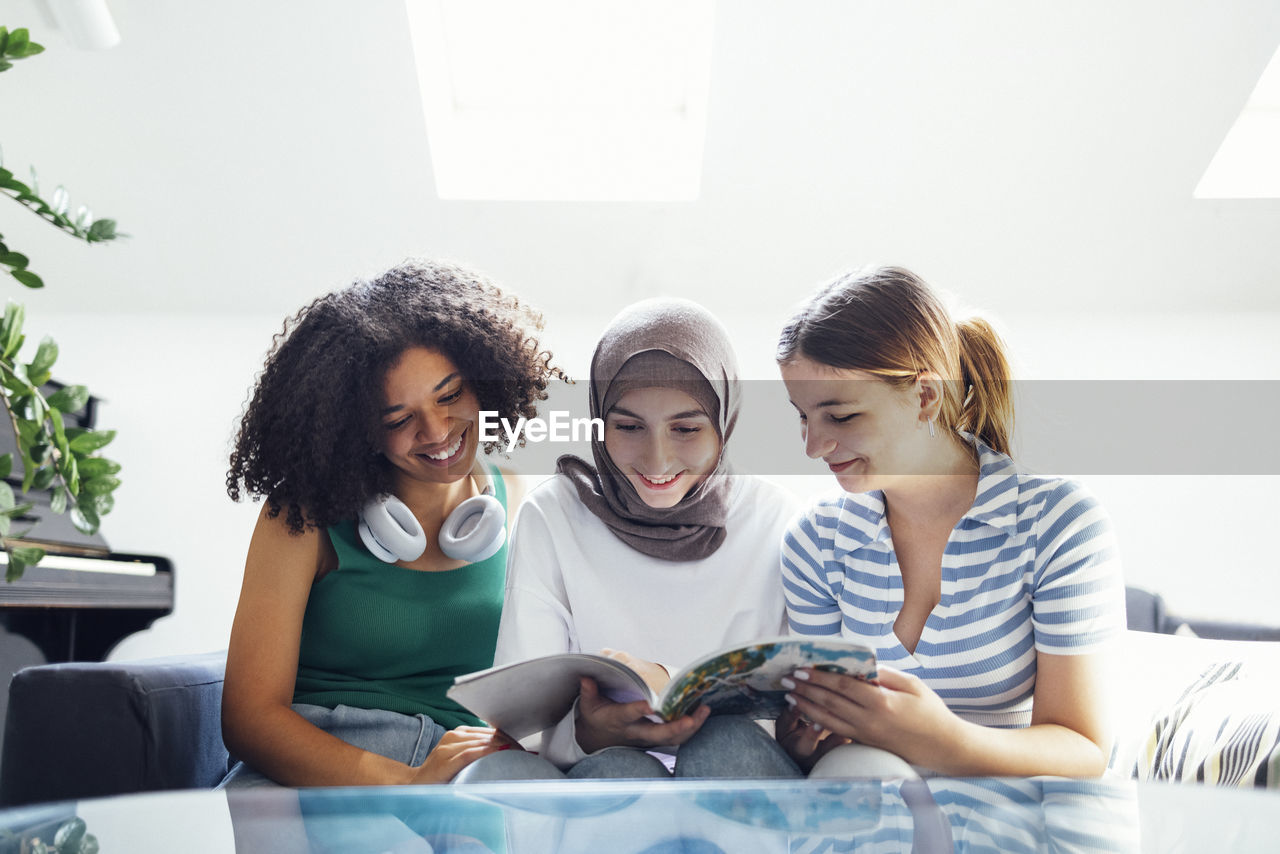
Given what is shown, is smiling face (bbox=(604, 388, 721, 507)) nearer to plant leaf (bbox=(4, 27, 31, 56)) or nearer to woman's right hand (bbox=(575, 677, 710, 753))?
woman's right hand (bbox=(575, 677, 710, 753))

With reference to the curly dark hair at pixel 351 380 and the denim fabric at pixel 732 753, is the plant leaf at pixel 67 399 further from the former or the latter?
the denim fabric at pixel 732 753

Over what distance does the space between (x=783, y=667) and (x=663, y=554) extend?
47 centimetres

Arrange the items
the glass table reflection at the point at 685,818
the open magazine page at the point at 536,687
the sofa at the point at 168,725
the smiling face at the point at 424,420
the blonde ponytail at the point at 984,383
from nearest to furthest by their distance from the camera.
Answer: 1. the glass table reflection at the point at 685,818
2. the open magazine page at the point at 536,687
3. the sofa at the point at 168,725
4. the blonde ponytail at the point at 984,383
5. the smiling face at the point at 424,420

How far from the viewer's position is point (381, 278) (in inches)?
63.3

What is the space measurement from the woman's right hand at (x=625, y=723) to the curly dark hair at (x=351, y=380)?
0.51m

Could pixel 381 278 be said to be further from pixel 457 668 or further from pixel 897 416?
pixel 897 416

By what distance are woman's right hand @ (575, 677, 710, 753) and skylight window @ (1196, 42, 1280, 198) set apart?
8.33 ft

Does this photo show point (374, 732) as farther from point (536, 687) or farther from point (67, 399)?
point (67, 399)

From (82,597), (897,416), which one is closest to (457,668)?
(897,416)

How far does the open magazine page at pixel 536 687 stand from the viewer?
39.2 inches

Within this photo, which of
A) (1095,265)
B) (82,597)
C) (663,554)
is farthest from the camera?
(1095,265)
